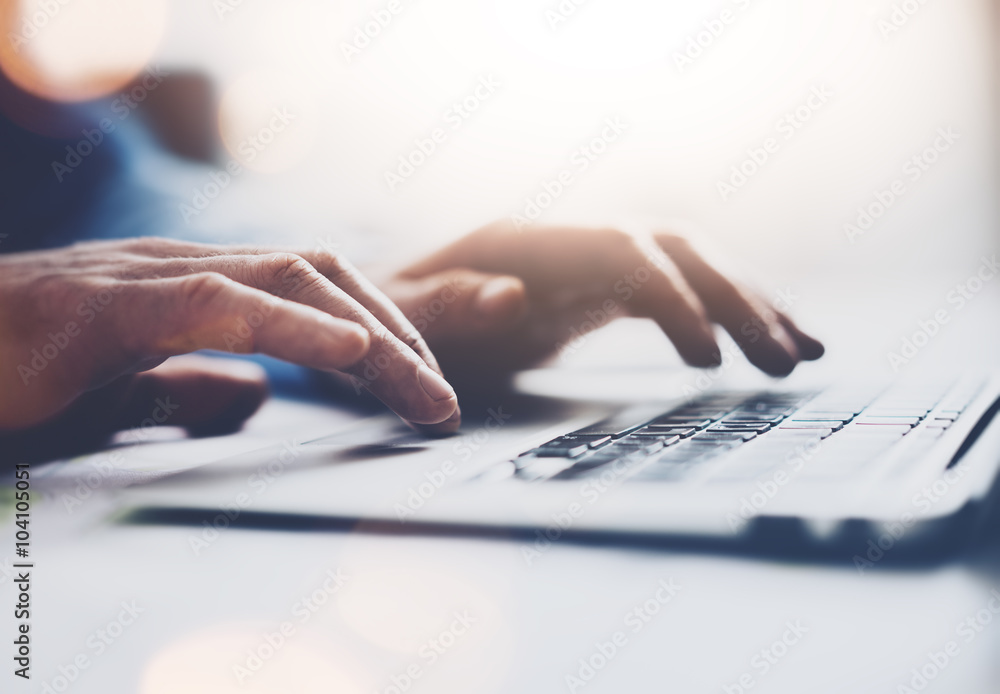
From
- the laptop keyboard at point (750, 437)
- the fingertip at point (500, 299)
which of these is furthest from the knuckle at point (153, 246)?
A: the laptop keyboard at point (750, 437)

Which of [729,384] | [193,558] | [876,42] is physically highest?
[876,42]

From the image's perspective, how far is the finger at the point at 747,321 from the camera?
0.73 meters

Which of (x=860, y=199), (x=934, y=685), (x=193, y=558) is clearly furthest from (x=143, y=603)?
(x=860, y=199)

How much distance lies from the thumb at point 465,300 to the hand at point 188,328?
0.20 feet

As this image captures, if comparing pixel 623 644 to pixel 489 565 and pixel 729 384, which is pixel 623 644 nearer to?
pixel 489 565

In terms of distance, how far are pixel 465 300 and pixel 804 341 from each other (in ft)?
1.26

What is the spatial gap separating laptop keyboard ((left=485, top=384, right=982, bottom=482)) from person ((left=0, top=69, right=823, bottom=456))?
0.09 meters

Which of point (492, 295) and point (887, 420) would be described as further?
point (492, 295)

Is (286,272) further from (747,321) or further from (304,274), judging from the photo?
(747,321)

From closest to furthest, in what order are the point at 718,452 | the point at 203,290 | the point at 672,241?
1. the point at 718,452
2. the point at 203,290
3. the point at 672,241

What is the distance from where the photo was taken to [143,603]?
0.60 meters

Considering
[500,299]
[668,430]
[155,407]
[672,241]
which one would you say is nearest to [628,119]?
[672,241]

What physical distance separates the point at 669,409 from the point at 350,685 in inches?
15.9

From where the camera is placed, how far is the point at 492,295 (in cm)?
78
